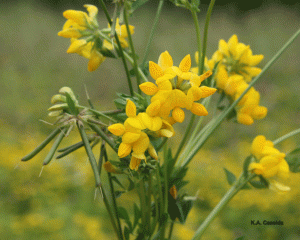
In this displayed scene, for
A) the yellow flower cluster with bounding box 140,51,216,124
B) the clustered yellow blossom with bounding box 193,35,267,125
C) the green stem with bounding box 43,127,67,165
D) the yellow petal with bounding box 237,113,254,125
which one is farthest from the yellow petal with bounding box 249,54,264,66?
the green stem with bounding box 43,127,67,165

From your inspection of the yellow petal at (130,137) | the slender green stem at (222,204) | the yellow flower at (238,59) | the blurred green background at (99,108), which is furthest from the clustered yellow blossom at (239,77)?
the blurred green background at (99,108)

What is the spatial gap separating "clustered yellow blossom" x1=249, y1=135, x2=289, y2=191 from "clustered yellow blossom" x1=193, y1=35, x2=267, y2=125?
0.17 ft

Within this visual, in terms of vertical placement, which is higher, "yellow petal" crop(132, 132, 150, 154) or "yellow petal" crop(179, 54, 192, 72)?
"yellow petal" crop(179, 54, 192, 72)

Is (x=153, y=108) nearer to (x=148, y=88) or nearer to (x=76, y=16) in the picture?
(x=148, y=88)

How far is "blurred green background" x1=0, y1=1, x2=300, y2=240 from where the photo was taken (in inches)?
61.6

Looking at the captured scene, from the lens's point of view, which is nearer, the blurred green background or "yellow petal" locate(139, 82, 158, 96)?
"yellow petal" locate(139, 82, 158, 96)

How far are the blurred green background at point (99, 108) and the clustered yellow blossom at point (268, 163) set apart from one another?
3.34 feet

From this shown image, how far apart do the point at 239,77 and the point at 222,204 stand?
0.69 ft

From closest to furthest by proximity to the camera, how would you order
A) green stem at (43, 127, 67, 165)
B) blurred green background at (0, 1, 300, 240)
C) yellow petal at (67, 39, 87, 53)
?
1. green stem at (43, 127, 67, 165)
2. yellow petal at (67, 39, 87, 53)
3. blurred green background at (0, 1, 300, 240)

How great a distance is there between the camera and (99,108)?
271 centimetres

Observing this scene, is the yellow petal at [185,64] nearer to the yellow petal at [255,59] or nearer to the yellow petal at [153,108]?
the yellow petal at [153,108]

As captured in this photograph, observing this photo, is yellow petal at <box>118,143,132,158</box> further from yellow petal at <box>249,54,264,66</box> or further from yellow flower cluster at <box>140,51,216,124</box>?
yellow petal at <box>249,54,264,66</box>

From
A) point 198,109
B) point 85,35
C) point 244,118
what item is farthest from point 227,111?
point 85,35

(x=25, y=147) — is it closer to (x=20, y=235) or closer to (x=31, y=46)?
(x=20, y=235)
